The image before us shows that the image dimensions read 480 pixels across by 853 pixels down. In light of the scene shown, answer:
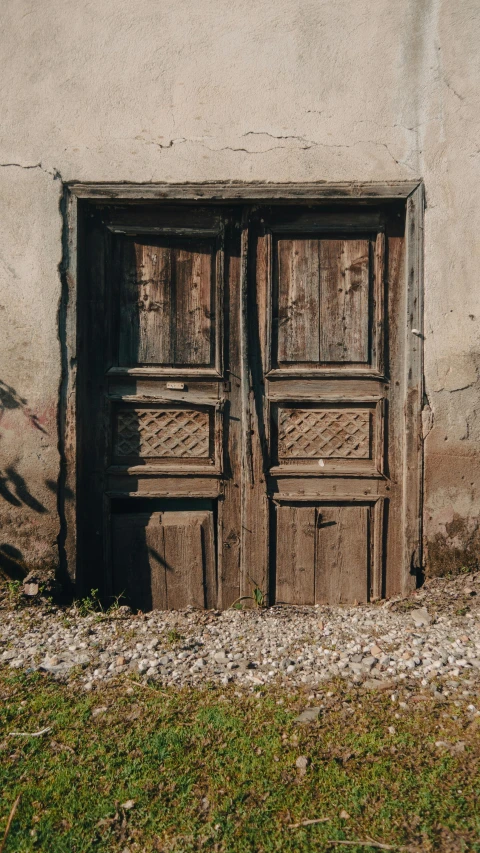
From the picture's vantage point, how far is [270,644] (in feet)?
10.5

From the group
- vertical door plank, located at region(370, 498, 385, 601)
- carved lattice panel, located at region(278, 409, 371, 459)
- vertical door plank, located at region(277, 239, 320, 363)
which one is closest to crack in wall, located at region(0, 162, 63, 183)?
vertical door plank, located at region(277, 239, 320, 363)

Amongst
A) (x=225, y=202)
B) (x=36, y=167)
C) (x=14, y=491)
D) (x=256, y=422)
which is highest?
(x=36, y=167)

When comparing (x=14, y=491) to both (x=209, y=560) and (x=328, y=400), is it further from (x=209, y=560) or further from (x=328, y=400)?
(x=328, y=400)

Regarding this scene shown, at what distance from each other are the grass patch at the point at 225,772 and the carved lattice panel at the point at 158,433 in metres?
1.47

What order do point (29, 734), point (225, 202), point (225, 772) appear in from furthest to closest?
point (225, 202), point (29, 734), point (225, 772)

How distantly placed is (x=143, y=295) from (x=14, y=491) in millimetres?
1408

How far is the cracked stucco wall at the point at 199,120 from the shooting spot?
357 cm

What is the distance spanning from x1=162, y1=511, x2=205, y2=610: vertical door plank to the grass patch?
1.08 metres

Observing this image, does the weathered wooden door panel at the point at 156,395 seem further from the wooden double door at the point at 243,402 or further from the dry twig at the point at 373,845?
the dry twig at the point at 373,845

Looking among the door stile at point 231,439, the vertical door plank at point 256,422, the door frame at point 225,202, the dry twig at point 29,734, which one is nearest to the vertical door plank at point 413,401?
the door frame at point 225,202

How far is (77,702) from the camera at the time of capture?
8.73ft

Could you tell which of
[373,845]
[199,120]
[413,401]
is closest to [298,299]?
[413,401]

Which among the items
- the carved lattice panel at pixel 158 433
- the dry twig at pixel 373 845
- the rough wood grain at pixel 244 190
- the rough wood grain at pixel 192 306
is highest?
the rough wood grain at pixel 244 190

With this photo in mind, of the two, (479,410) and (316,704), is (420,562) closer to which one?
(479,410)
